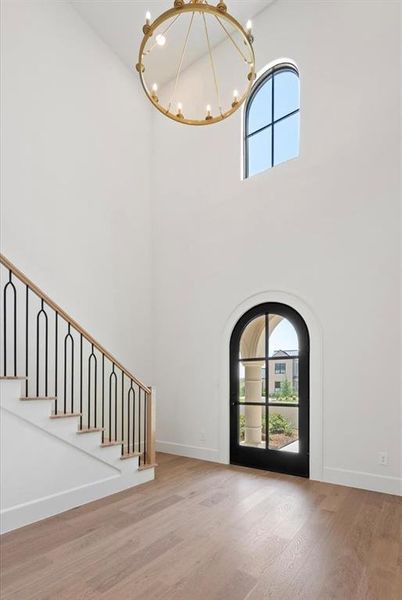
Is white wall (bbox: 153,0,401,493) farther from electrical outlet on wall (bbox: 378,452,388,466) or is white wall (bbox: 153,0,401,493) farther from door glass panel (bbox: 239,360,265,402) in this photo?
door glass panel (bbox: 239,360,265,402)

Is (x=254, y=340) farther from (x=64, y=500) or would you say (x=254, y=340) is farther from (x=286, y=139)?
(x=64, y=500)

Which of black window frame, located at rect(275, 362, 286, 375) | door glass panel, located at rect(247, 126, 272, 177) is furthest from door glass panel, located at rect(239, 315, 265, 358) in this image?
door glass panel, located at rect(247, 126, 272, 177)

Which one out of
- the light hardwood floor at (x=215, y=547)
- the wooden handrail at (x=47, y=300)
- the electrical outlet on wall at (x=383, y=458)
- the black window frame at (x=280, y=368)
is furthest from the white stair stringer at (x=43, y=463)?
the electrical outlet on wall at (x=383, y=458)

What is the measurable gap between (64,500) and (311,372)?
9.67 ft

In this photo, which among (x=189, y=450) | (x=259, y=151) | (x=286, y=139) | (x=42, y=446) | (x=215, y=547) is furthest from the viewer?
(x=189, y=450)

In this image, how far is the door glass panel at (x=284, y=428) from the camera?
15.6 ft

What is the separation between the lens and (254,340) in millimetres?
5293

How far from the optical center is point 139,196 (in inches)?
255

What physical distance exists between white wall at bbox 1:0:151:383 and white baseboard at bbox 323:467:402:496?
123 inches

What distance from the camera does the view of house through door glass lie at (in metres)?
4.75

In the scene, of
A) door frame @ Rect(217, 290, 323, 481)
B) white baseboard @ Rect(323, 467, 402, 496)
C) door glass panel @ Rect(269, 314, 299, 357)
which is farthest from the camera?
door glass panel @ Rect(269, 314, 299, 357)

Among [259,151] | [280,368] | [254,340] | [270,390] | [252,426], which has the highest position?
[259,151]

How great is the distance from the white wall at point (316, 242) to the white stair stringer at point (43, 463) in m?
1.97

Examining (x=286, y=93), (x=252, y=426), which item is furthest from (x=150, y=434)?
(x=286, y=93)
